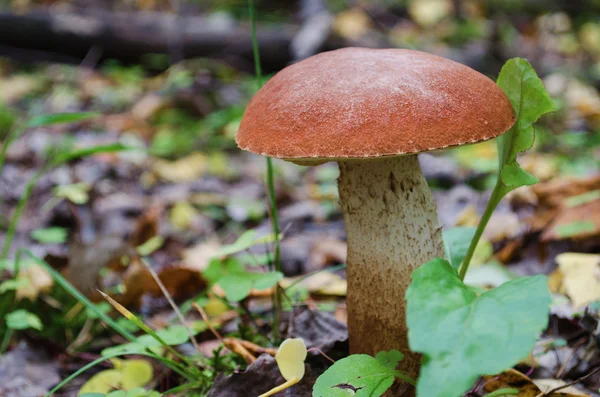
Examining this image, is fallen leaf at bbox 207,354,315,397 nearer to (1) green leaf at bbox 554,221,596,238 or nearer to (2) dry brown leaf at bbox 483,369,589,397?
(2) dry brown leaf at bbox 483,369,589,397

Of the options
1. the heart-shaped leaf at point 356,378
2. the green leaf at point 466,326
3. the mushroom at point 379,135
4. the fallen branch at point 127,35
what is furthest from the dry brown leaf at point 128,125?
the green leaf at point 466,326

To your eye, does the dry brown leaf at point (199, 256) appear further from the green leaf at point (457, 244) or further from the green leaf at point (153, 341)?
the green leaf at point (457, 244)

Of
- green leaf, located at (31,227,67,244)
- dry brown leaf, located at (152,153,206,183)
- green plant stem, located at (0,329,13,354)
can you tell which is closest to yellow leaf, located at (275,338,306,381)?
green plant stem, located at (0,329,13,354)

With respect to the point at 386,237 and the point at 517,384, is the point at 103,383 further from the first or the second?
the point at 517,384

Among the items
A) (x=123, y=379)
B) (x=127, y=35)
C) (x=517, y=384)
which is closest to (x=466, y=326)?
(x=517, y=384)

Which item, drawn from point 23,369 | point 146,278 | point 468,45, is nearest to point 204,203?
point 146,278
